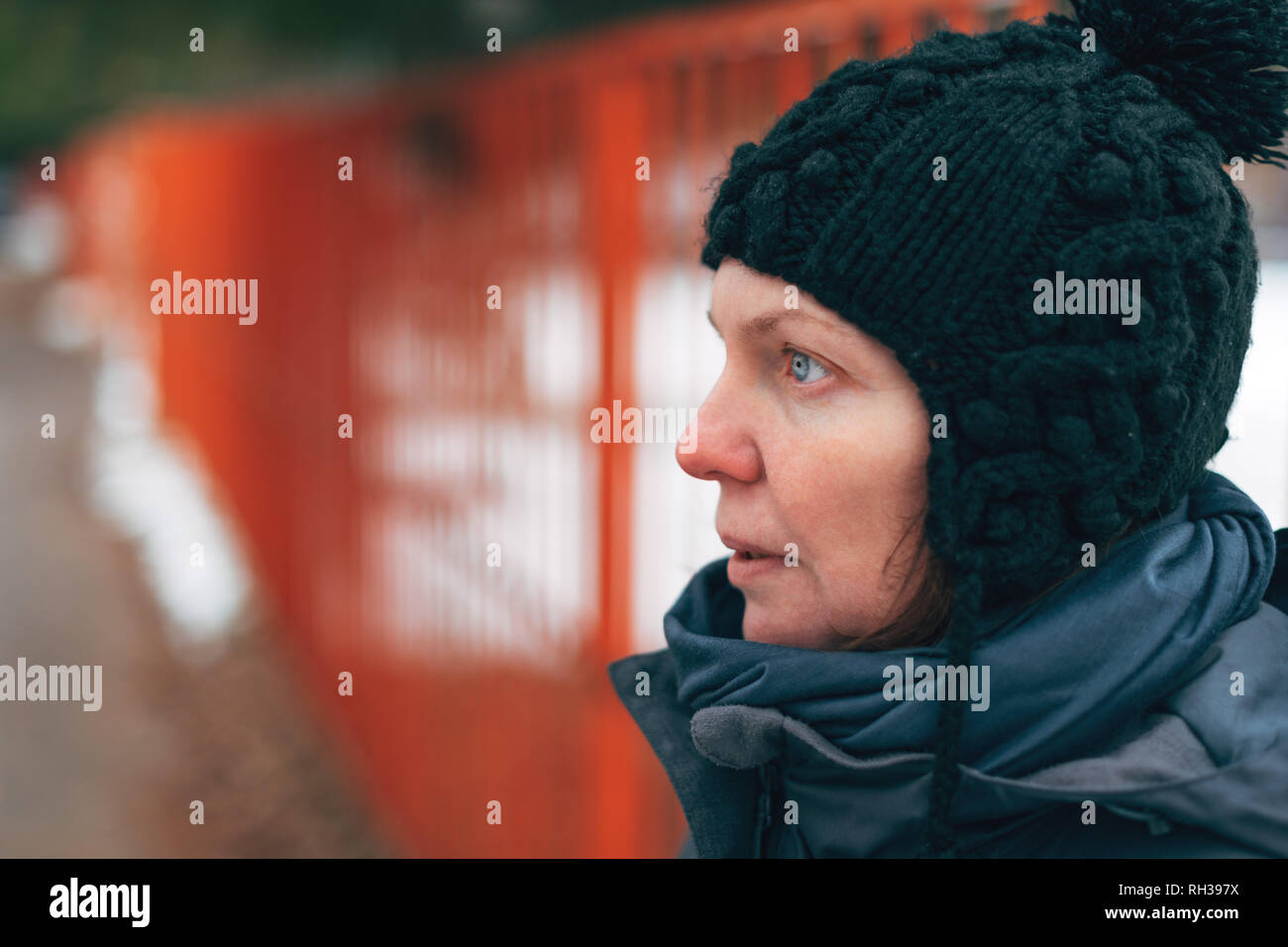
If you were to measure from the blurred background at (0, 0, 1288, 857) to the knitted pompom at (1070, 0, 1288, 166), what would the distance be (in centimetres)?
54

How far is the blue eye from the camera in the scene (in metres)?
1.28

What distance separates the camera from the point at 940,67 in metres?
1.27

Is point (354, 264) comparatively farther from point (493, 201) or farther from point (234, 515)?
point (234, 515)

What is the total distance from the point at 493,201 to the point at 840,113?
8.75 feet

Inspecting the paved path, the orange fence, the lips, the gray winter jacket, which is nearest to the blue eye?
the lips

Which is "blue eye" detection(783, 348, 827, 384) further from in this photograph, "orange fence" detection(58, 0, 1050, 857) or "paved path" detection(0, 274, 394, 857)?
"paved path" detection(0, 274, 394, 857)

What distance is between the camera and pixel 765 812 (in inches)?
56.1

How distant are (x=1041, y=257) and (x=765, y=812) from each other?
2.29 ft

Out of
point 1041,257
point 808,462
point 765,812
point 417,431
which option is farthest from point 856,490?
point 417,431

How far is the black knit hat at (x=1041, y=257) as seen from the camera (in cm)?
116

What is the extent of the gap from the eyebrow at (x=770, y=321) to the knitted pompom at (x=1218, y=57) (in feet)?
1.43

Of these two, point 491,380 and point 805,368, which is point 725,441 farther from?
point 491,380

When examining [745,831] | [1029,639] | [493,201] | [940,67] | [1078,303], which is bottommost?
[745,831]
